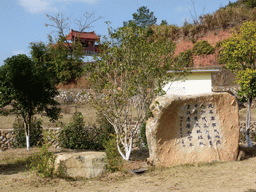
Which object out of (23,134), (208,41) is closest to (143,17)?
(208,41)

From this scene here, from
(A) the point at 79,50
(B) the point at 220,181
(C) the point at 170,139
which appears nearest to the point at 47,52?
(A) the point at 79,50

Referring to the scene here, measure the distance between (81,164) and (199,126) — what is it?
336 centimetres

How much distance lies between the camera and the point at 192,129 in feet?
23.3

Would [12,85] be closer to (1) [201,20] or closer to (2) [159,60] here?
(2) [159,60]

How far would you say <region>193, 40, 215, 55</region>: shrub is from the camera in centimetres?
2420

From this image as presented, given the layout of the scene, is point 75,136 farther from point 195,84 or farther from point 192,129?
point 195,84

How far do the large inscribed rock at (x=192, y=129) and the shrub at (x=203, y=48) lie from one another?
18.2 metres

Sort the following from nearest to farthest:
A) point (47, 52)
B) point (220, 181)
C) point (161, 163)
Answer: point (220, 181) < point (161, 163) < point (47, 52)

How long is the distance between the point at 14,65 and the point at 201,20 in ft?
78.8

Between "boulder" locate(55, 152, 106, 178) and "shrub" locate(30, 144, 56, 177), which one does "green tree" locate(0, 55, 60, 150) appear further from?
"boulder" locate(55, 152, 106, 178)

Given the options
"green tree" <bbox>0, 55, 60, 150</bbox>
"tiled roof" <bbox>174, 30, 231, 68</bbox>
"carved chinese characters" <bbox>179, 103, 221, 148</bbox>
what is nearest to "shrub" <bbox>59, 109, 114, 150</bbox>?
"green tree" <bbox>0, 55, 60, 150</bbox>

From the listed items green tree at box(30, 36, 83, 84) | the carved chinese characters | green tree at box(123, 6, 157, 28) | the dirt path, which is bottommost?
the dirt path

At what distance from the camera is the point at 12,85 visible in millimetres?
8172

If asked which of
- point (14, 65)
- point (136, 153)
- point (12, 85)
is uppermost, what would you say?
point (14, 65)
